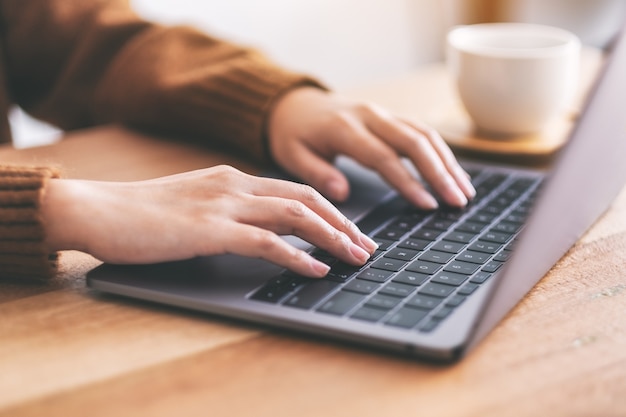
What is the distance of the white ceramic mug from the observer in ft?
2.89

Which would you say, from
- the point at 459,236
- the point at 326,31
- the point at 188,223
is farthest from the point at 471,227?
the point at 326,31

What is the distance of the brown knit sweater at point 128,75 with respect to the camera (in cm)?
92

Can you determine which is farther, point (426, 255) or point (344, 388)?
point (426, 255)

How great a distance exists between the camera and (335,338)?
0.50 meters

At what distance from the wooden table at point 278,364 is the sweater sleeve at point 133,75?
36 centimetres

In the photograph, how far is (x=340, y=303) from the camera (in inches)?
20.4

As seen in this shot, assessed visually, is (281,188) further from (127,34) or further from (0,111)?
(0,111)

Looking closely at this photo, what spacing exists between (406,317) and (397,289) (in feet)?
0.15

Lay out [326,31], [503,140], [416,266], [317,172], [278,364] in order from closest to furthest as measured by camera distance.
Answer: [278,364] < [416,266] < [317,172] < [503,140] < [326,31]

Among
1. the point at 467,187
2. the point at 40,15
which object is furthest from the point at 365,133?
the point at 40,15

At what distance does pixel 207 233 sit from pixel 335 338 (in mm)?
131

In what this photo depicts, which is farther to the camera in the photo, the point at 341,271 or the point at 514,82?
the point at 514,82

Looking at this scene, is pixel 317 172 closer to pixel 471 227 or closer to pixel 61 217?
pixel 471 227

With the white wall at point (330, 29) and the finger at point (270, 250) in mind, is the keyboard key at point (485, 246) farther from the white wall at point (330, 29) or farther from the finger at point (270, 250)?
the white wall at point (330, 29)
